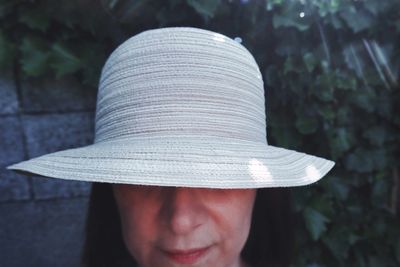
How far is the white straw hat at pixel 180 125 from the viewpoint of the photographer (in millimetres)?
695

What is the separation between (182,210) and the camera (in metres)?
0.77

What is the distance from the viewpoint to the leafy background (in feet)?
4.66

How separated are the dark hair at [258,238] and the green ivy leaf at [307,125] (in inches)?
13.5

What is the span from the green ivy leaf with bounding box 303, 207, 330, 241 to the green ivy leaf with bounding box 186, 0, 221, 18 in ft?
2.98

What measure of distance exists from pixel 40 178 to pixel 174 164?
1096mm

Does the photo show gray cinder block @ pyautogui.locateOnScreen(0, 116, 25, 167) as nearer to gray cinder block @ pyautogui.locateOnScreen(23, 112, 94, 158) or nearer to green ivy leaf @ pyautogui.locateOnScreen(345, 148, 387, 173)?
gray cinder block @ pyautogui.locateOnScreen(23, 112, 94, 158)

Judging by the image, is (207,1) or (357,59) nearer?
(207,1)

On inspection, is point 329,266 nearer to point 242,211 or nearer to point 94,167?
point 242,211

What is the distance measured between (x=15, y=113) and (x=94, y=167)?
3.30ft

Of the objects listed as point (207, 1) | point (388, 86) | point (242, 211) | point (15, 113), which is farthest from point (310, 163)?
point (15, 113)

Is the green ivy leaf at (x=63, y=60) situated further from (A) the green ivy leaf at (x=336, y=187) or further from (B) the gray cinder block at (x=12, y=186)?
(A) the green ivy leaf at (x=336, y=187)

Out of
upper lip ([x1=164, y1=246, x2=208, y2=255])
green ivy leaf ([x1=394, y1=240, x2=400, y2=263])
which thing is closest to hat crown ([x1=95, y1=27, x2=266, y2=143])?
upper lip ([x1=164, y1=246, x2=208, y2=255])

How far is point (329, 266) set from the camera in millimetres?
1653

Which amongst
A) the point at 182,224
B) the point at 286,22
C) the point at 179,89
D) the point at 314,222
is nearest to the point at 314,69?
the point at 286,22
